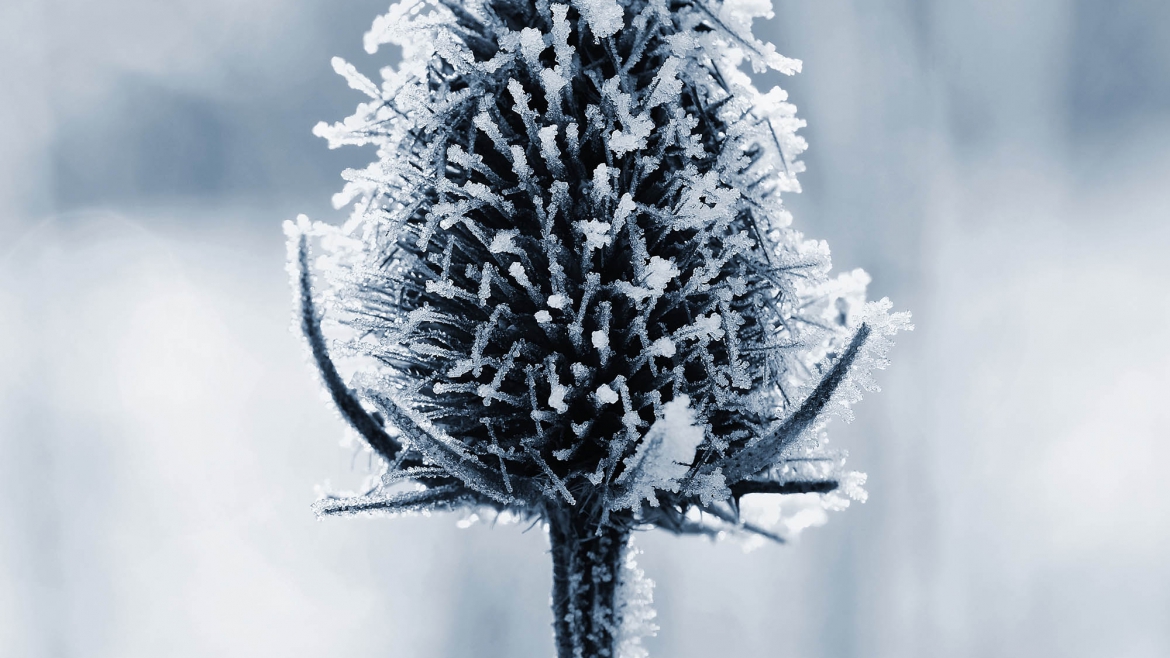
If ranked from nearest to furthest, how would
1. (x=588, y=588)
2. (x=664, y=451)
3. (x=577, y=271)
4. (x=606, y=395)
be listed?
(x=664, y=451) → (x=606, y=395) → (x=577, y=271) → (x=588, y=588)

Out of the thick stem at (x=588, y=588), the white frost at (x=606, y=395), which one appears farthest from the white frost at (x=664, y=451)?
the thick stem at (x=588, y=588)

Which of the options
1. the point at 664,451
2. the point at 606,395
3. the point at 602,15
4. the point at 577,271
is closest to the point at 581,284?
the point at 577,271

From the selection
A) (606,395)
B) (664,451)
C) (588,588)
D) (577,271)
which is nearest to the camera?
(664,451)

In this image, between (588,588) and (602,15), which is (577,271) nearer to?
(602,15)

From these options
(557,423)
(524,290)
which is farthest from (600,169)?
(557,423)

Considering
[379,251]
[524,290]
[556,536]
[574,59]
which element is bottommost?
[556,536]

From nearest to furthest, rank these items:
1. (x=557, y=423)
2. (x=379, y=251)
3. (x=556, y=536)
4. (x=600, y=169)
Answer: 1. (x=600, y=169)
2. (x=557, y=423)
3. (x=379, y=251)
4. (x=556, y=536)

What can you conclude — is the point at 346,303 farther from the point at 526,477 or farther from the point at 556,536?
the point at 556,536

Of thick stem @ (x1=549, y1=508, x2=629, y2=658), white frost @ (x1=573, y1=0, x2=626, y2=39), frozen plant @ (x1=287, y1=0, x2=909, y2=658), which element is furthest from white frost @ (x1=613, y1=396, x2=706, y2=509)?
A: white frost @ (x1=573, y1=0, x2=626, y2=39)
